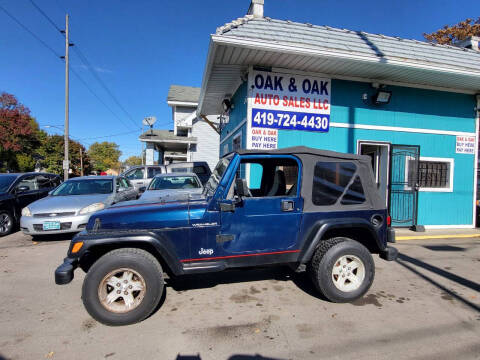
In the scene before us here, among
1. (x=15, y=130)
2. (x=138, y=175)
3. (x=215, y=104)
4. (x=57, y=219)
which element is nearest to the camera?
(x=57, y=219)

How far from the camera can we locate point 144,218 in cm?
281

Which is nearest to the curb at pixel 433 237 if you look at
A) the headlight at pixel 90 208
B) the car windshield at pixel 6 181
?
the headlight at pixel 90 208

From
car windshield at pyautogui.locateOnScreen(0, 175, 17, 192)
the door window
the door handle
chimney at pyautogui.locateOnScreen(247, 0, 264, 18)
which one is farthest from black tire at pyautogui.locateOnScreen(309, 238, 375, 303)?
the door window

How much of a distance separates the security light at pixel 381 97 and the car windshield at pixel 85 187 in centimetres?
793

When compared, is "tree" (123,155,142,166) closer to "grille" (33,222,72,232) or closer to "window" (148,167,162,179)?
"window" (148,167,162,179)

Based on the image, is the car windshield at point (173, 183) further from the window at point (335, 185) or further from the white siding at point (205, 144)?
the white siding at point (205, 144)

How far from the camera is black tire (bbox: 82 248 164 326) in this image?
2645 mm

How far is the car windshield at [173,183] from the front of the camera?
7371mm

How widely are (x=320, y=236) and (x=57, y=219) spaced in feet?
18.9

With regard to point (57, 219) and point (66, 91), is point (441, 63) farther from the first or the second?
point (66, 91)

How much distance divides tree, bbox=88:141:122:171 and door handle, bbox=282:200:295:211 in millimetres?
71355

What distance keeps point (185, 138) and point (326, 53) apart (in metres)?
13.6

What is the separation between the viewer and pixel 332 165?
334 centimetres

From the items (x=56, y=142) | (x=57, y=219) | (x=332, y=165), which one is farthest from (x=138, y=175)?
(x=56, y=142)
